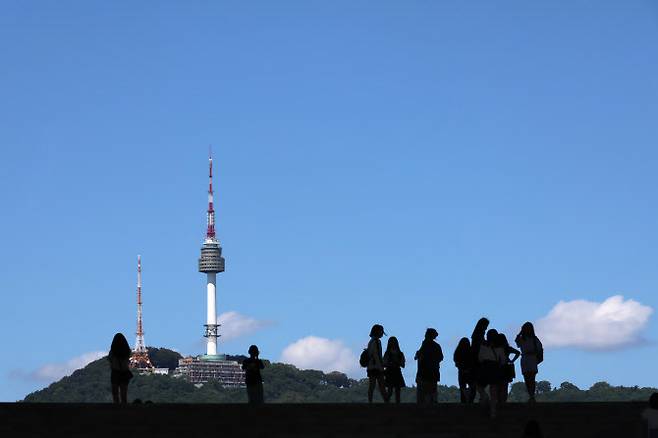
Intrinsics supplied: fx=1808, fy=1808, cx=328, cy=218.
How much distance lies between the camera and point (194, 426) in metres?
30.9

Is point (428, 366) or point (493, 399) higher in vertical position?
point (428, 366)

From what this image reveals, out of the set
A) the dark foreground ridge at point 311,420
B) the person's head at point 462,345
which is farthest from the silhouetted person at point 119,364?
the person's head at point 462,345

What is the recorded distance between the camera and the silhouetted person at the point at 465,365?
112 ft

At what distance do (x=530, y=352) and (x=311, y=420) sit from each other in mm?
4916

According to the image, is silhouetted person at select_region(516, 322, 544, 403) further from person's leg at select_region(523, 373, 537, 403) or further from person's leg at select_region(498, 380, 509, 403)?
person's leg at select_region(498, 380, 509, 403)

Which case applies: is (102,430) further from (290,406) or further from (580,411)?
(580,411)

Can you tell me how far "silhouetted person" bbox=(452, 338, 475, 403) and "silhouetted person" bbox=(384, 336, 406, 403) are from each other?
58.6 inches

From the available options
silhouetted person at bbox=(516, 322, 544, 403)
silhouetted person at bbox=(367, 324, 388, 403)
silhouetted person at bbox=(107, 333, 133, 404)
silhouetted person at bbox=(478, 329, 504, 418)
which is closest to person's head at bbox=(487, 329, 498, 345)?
silhouetted person at bbox=(478, 329, 504, 418)

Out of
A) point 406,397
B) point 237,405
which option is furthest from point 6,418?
point 406,397

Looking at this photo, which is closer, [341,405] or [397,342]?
[341,405]

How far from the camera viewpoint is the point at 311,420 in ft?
103

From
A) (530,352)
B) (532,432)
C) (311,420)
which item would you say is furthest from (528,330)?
(532,432)

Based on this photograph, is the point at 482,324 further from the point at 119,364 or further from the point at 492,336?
the point at 119,364

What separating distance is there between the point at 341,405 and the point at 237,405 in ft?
6.12
